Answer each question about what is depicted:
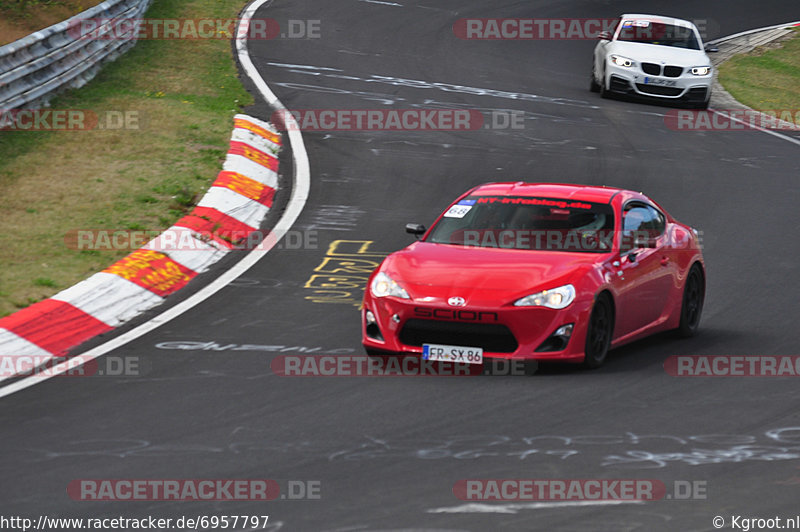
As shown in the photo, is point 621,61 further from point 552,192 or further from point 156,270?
point 156,270

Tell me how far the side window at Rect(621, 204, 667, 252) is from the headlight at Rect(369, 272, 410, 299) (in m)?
1.99

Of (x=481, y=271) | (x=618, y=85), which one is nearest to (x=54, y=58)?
(x=618, y=85)

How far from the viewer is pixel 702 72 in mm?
23844

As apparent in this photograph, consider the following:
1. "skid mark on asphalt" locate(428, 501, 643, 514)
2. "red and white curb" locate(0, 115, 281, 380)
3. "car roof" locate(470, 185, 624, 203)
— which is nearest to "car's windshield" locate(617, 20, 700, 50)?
"red and white curb" locate(0, 115, 281, 380)

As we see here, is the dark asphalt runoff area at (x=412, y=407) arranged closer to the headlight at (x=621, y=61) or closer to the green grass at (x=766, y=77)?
the headlight at (x=621, y=61)

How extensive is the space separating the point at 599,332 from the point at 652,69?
14.9 meters

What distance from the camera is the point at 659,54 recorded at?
24.3 meters

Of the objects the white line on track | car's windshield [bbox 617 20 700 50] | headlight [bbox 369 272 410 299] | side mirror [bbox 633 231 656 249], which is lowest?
the white line on track

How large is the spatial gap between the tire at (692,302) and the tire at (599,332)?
4.69 feet

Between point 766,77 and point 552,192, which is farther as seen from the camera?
point 766,77

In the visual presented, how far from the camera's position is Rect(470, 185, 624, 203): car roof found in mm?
11039

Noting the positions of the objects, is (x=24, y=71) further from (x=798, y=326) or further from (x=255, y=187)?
(x=798, y=326)

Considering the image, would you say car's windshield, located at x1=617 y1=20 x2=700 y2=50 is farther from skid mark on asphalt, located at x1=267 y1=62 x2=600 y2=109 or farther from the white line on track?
the white line on track

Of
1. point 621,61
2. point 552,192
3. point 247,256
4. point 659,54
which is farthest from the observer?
point 659,54
